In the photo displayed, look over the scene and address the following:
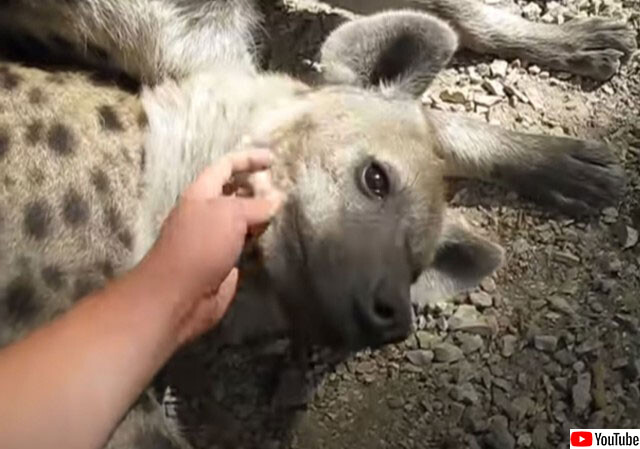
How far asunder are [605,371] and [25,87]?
94cm

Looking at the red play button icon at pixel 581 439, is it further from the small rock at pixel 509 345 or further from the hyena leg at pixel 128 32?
the hyena leg at pixel 128 32

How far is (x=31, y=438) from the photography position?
1490mm

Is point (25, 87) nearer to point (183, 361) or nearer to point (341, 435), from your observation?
point (183, 361)

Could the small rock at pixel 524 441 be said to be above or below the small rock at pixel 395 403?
below

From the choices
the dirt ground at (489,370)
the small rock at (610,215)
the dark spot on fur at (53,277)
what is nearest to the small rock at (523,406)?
the dirt ground at (489,370)

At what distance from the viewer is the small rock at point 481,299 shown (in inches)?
85.0

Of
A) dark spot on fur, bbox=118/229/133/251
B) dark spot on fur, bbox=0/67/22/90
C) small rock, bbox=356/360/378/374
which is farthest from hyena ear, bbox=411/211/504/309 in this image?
dark spot on fur, bbox=0/67/22/90

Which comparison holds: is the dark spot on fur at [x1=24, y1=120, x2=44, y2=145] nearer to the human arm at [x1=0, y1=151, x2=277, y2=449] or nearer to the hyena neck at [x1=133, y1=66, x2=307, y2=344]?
the hyena neck at [x1=133, y1=66, x2=307, y2=344]

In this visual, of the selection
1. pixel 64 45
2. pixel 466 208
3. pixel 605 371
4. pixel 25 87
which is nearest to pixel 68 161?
pixel 25 87

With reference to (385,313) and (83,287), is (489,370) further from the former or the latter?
(83,287)

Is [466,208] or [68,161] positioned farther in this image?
[466,208]

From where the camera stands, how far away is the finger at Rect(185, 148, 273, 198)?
1745 mm

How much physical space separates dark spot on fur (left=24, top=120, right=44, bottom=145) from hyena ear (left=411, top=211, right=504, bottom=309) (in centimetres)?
60

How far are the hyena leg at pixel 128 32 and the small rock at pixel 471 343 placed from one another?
22.4 inches
